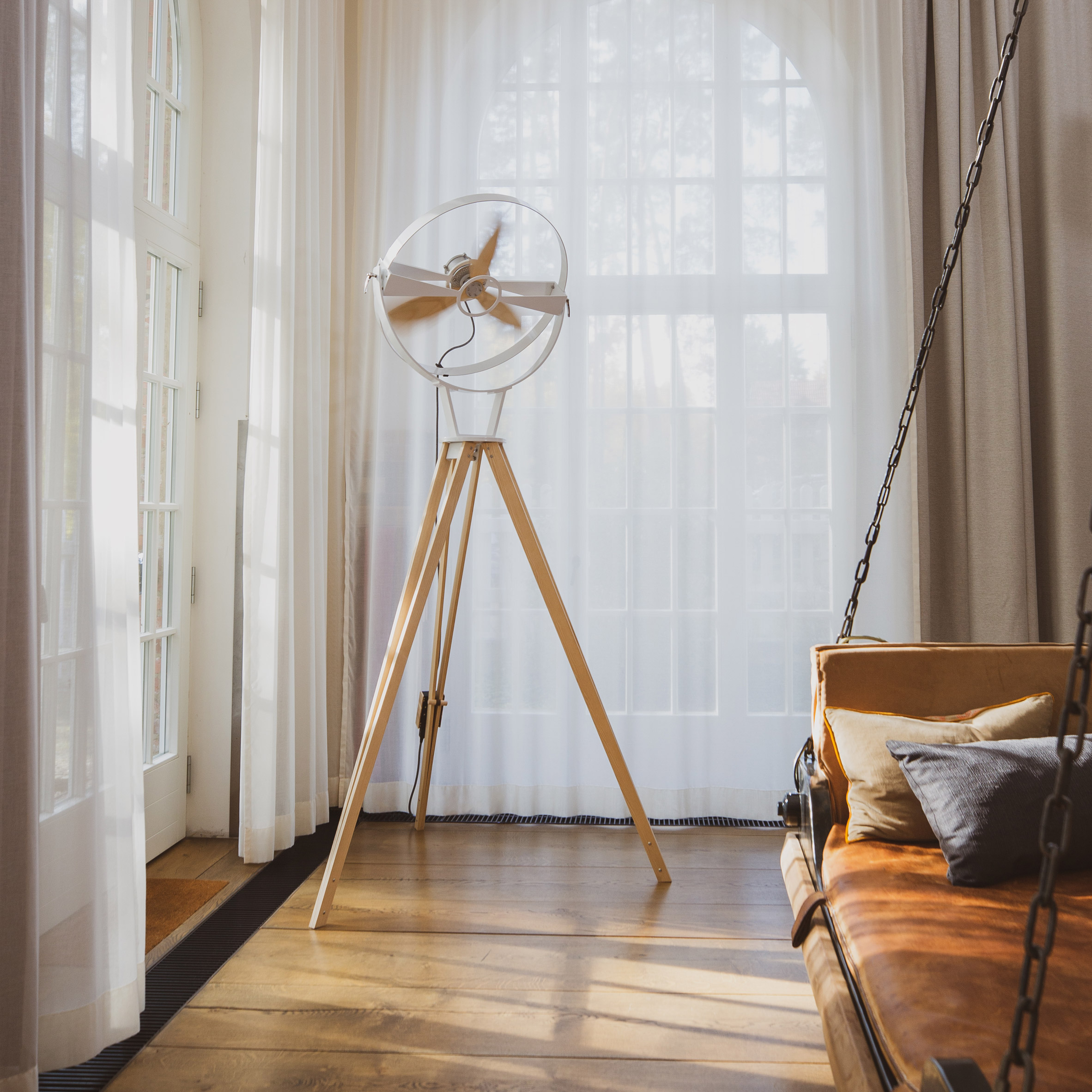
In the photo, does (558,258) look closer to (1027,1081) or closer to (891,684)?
(891,684)

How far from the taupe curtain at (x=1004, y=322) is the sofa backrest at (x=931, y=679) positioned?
0.85 m

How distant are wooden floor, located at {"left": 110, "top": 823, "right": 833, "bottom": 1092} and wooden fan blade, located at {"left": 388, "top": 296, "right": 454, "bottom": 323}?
1587mm

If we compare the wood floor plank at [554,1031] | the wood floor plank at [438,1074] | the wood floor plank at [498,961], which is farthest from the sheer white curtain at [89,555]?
the wood floor plank at [498,961]

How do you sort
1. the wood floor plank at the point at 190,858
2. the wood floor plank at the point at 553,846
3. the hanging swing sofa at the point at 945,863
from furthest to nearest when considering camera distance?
1. the wood floor plank at the point at 553,846
2. the wood floor plank at the point at 190,858
3. the hanging swing sofa at the point at 945,863

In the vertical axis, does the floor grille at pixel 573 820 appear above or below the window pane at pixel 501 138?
below

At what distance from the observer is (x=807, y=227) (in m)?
2.89

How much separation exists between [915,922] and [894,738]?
0.50 m

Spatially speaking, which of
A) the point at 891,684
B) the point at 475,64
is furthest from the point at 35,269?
the point at 475,64

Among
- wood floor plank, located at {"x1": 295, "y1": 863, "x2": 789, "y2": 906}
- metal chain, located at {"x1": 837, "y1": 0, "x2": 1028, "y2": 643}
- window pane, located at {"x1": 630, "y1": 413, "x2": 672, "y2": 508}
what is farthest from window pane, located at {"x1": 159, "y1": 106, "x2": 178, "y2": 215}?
metal chain, located at {"x1": 837, "y1": 0, "x2": 1028, "y2": 643}

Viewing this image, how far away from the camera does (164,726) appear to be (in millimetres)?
2605

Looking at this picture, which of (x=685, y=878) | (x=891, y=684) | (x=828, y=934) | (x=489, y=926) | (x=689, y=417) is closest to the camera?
(x=828, y=934)

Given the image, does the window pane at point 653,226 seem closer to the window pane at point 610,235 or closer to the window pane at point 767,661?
the window pane at point 610,235

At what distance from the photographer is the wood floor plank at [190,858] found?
2398mm

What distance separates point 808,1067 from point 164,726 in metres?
2.07
